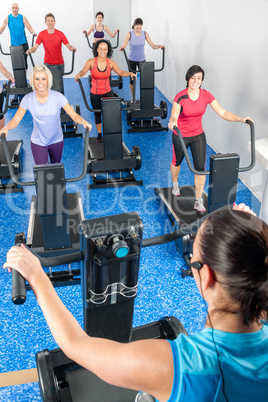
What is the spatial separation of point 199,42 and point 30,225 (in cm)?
391

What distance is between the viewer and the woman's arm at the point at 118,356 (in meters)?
0.89

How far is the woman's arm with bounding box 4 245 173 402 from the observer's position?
0.89m

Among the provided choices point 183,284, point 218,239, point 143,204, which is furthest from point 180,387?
point 143,204

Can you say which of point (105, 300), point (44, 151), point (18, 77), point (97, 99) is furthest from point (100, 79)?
point (105, 300)

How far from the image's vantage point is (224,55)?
503 centimetres

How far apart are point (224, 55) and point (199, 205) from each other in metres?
2.22

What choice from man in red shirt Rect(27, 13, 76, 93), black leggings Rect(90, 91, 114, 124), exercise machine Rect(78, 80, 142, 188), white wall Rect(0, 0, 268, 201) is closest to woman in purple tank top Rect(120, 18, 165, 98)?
white wall Rect(0, 0, 268, 201)

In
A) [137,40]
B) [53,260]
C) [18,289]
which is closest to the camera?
[18,289]

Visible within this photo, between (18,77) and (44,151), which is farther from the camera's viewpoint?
(18,77)

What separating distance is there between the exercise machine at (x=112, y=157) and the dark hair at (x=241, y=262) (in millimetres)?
3850

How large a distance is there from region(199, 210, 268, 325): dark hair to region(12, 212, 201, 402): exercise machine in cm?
63

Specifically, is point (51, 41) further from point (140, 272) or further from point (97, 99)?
point (140, 272)

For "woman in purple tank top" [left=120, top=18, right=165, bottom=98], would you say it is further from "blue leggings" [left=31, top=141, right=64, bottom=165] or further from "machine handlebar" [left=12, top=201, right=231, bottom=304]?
"machine handlebar" [left=12, top=201, right=231, bottom=304]

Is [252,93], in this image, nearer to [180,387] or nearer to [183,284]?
[183,284]
